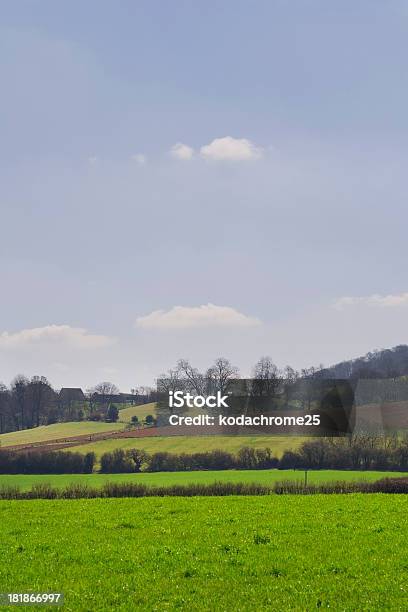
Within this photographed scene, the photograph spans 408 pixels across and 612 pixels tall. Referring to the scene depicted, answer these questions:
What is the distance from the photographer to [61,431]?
128 m

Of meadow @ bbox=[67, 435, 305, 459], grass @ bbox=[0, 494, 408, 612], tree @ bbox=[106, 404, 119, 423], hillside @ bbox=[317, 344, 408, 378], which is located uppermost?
hillside @ bbox=[317, 344, 408, 378]

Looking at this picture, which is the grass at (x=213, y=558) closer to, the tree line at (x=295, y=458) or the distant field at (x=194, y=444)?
the tree line at (x=295, y=458)

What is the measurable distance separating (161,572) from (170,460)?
70839 mm

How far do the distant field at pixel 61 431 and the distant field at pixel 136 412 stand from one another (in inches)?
265

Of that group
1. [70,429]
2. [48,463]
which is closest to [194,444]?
[48,463]

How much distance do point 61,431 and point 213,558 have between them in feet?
385

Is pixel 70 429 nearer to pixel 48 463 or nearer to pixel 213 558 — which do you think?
pixel 48 463

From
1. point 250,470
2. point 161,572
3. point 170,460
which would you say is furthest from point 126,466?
point 161,572

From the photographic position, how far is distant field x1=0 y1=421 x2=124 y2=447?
119 metres

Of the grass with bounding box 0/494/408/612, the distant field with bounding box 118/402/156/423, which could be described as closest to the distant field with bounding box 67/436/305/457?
the distant field with bounding box 118/402/156/423

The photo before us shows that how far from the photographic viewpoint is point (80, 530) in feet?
77.2

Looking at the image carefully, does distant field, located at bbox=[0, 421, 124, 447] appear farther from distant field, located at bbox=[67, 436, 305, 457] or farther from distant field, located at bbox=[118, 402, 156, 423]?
distant field, located at bbox=[67, 436, 305, 457]

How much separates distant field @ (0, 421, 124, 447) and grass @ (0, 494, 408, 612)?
9473 cm

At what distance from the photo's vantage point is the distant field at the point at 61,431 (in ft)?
390
